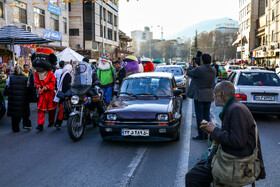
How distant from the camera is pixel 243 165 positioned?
8.47ft

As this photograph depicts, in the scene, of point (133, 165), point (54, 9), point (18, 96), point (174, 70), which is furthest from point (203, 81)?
point (54, 9)

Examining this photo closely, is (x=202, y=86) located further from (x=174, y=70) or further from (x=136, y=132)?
(x=174, y=70)

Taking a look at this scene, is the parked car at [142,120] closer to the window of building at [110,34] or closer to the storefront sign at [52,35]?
the storefront sign at [52,35]

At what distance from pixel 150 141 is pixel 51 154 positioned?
2007 millimetres

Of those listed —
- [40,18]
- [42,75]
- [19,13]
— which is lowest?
[42,75]

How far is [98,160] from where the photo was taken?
5.30 m

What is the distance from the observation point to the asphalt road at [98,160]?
4.36 meters

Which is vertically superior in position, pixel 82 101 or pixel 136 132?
pixel 82 101

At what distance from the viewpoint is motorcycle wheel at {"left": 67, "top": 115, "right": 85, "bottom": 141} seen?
21.0 ft

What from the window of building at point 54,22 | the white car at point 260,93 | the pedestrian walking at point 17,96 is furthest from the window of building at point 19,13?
the white car at point 260,93

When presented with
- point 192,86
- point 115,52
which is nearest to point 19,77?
point 192,86

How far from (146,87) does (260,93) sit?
3.69 meters

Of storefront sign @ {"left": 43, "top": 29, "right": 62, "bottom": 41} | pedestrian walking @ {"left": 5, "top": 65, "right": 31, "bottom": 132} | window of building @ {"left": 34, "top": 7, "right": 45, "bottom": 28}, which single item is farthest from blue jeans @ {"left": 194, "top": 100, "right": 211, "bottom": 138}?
storefront sign @ {"left": 43, "top": 29, "right": 62, "bottom": 41}

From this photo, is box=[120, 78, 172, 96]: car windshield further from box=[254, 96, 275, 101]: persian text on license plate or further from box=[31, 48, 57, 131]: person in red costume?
box=[254, 96, 275, 101]: persian text on license plate
